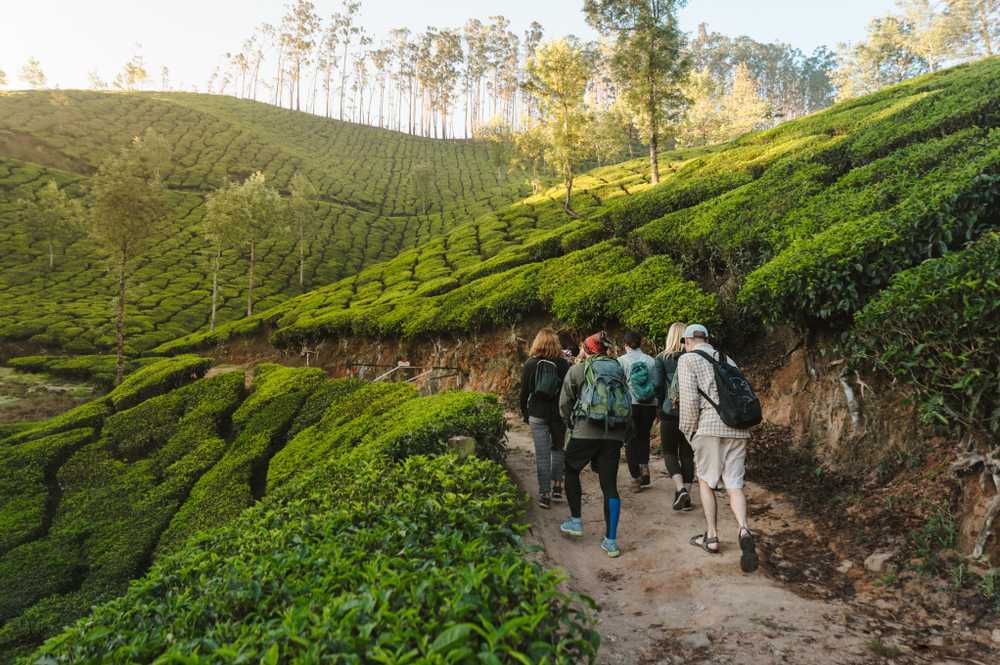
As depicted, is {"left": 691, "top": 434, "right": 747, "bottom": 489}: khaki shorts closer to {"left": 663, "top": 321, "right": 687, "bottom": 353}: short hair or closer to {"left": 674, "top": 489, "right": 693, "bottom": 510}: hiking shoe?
{"left": 674, "top": 489, "right": 693, "bottom": 510}: hiking shoe

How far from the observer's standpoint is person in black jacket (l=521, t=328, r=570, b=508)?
6.32 meters

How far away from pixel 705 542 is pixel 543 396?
7.76 feet

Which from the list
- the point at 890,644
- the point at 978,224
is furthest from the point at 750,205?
the point at 890,644

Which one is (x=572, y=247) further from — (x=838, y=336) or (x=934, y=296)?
(x=934, y=296)

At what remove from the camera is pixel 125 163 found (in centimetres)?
2264

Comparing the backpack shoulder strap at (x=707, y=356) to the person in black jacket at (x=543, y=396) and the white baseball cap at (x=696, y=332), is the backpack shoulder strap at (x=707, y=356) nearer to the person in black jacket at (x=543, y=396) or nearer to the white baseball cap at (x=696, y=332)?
the white baseball cap at (x=696, y=332)

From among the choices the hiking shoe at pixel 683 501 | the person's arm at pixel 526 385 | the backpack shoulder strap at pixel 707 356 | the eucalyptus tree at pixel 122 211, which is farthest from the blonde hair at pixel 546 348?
the eucalyptus tree at pixel 122 211

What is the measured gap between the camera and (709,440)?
4.90 meters

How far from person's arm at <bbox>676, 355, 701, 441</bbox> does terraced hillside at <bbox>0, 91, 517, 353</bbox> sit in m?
32.3

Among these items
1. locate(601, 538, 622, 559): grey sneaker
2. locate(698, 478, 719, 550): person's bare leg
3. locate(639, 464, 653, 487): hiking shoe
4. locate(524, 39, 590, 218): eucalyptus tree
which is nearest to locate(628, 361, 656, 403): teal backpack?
locate(639, 464, 653, 487): hiking shoe

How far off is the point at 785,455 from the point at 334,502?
5969 mm

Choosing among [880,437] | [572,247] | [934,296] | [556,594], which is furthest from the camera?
[572,247]

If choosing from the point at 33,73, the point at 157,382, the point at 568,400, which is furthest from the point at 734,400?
the point at 33,73

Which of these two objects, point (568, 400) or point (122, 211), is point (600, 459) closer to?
point (568, 400)
